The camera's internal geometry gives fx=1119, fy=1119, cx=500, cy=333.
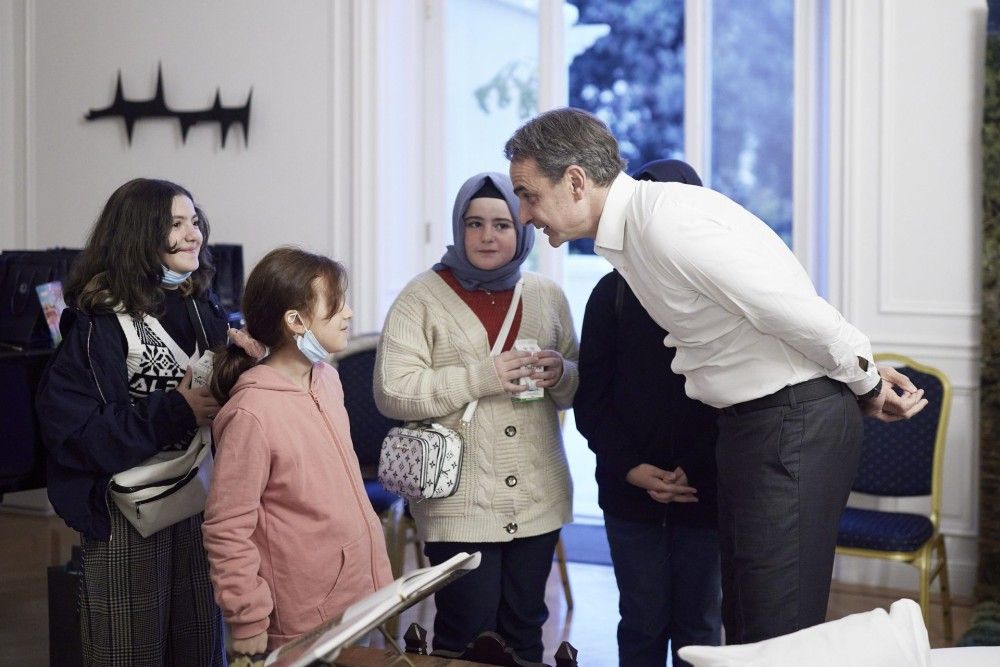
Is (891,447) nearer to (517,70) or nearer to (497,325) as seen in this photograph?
(497,325)

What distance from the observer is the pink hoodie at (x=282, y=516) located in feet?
7.18

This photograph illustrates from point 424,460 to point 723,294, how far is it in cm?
88

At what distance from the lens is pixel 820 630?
1.71 m

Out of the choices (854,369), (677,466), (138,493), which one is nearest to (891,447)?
(677,466)

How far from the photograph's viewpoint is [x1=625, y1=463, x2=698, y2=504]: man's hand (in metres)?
2.56

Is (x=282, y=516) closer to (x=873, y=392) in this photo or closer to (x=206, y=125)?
(x=873, y=392)

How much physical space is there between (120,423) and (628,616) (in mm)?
1253

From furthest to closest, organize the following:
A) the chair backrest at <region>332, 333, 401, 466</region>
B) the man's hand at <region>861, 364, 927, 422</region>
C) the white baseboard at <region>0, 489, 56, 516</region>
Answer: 1. the white baseboard at <region>0, 489, 56, 516</region>
2. the chair backrest at <region>332, 333, 401, 466</region>
3. the man's hand at <region>861, 364, 927, 422</region>

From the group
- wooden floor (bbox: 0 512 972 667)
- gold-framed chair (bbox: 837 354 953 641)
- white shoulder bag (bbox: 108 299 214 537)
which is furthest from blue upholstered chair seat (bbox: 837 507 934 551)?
white shoulder bag (bbox: 108 299 214 537)

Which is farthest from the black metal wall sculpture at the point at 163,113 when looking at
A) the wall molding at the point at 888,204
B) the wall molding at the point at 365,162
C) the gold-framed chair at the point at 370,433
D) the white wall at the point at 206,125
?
the wall molding at the point at 888,204

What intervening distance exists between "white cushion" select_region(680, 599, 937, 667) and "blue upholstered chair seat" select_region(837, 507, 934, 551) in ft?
6.48

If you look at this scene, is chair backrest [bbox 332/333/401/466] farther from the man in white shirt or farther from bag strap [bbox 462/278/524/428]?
the man in white shirt

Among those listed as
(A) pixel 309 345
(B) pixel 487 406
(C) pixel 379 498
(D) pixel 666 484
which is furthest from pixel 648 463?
(C) pixel 379 498

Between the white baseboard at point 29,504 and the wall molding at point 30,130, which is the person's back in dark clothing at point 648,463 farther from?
the wall molding at point 30,130
